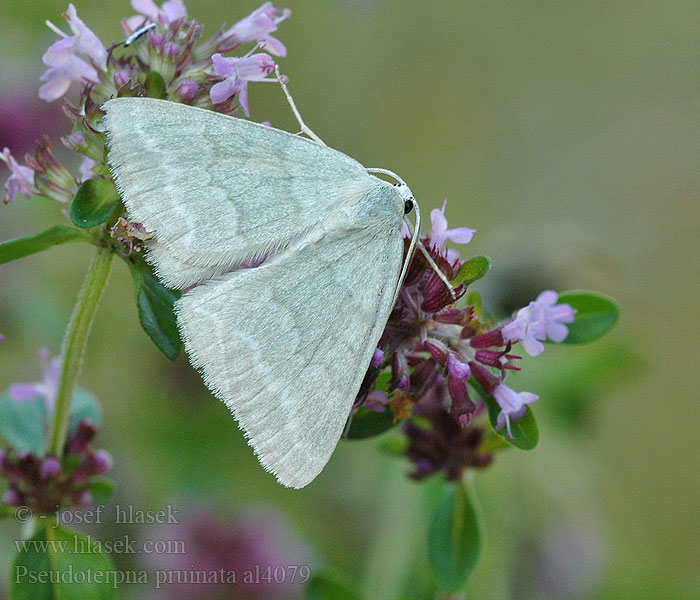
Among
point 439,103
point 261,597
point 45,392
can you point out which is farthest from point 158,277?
point 439,103

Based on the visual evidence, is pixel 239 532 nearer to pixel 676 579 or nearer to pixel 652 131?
pixel 676 579

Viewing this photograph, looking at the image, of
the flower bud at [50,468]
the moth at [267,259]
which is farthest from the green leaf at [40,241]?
the flower bud at [50,468]

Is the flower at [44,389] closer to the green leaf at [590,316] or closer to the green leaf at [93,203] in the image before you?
the green leaf at [93,203]

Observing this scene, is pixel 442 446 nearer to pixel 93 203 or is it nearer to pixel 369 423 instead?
pixel 369 423

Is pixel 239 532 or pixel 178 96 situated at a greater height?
pixel 178 96

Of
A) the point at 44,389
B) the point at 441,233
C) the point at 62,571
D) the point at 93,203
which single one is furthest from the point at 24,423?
the point at 441,233

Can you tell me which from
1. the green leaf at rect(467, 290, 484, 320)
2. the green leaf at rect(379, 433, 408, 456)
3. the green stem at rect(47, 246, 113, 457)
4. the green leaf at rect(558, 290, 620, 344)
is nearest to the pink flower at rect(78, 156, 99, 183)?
the green stem at rect(47, 246, 113, 457)
